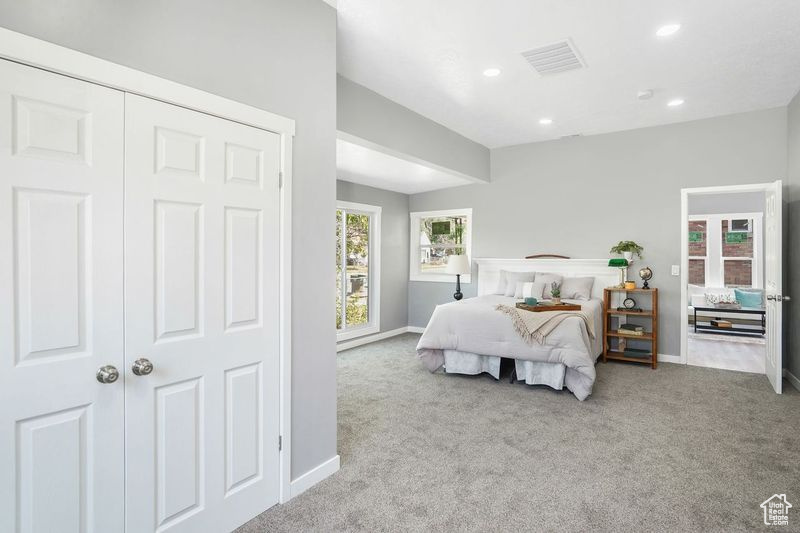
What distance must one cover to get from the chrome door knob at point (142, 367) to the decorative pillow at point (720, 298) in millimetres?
8320

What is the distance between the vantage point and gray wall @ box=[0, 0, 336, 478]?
5.20 feet

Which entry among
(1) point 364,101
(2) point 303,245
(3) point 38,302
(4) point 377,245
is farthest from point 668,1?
(4) point 377,245

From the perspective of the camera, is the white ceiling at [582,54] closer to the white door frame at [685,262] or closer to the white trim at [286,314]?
the white door frame at [685,262]

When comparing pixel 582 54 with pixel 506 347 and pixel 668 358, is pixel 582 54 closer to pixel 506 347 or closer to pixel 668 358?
pixel 506 347

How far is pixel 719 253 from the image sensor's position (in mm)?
8430

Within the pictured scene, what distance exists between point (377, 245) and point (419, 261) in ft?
3.04

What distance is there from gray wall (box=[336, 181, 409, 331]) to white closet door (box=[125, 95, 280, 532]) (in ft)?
14.5

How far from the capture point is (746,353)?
18.5ft

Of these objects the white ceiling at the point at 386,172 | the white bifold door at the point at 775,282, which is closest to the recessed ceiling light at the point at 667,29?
the white bifold door at the point at 775,282

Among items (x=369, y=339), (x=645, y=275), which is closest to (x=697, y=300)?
(x=645, y=275)

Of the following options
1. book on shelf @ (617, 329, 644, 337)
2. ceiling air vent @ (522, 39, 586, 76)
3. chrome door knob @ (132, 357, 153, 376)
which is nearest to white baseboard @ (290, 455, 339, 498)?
chrome door knob @ (132, 357, 153, 376)

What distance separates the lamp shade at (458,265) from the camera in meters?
6.39

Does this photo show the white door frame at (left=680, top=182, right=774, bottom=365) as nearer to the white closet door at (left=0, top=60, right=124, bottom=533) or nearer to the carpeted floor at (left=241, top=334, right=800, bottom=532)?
the carpeted floor at (left=241, top=334, right=800, bottom=532)
